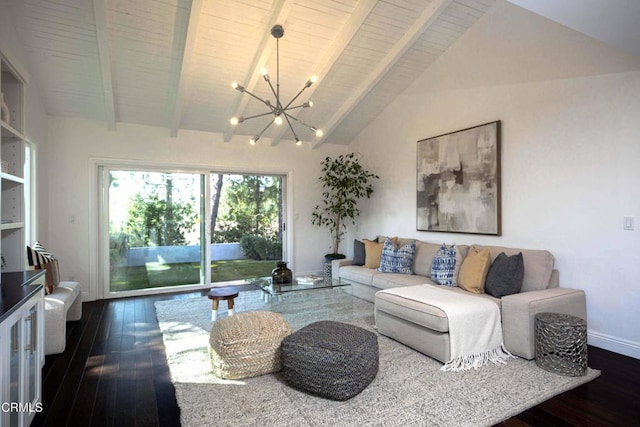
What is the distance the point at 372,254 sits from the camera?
5.00 metres

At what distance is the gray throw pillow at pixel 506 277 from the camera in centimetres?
323

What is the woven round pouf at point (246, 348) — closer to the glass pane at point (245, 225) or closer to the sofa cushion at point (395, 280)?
the sofa cushion at point (395, 280)

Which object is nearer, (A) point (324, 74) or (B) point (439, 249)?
(B) point (439, 249)

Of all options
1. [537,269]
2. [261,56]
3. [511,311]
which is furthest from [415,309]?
[261,56]

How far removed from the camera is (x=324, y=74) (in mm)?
4520

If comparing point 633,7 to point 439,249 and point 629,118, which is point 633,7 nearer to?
point 629,118

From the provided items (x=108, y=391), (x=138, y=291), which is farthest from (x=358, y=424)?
(x=138, y=291)

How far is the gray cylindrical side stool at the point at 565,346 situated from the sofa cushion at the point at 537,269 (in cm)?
66

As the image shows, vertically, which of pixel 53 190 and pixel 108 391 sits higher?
pixel 53 190

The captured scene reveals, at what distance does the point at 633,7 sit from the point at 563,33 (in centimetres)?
145

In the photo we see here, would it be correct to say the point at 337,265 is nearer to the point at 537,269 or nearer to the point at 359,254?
the point at 359,254

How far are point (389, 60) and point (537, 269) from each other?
3019 mm

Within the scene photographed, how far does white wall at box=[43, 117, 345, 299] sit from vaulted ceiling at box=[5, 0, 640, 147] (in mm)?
232

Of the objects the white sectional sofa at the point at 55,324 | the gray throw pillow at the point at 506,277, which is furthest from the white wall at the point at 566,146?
the white sectional sofa at the point at 55,324
